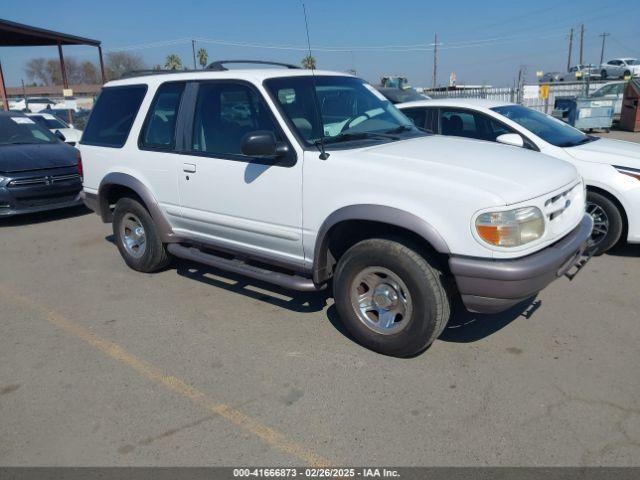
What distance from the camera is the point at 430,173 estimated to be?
11.2 feet

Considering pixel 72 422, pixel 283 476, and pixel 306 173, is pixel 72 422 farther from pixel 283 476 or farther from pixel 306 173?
pixel 306 173

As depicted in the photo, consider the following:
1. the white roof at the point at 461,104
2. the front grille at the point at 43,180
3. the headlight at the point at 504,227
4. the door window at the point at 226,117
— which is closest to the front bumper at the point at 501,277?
the headlight at the point at 504,227

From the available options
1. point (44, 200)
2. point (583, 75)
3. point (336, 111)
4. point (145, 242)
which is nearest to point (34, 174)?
point (44, 200)

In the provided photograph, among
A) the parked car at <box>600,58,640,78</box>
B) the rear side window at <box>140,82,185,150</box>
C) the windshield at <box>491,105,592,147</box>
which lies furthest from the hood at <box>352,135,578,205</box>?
the parked car at <box>600,58,640,78</box>

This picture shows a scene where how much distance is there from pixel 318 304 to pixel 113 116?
300 cm

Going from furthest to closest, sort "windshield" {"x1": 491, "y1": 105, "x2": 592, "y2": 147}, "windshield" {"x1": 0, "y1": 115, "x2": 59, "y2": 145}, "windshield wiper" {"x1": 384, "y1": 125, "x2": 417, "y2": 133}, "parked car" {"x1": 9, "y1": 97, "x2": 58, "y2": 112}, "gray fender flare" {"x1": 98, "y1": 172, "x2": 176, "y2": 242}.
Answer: "parked car" {"x1": 9, "y1": 97, "x2": 58, "y2": 112}
"windshield" {"x1": 0, "y1": 115, "x2": 59, "y2": 145}
"windshield" {"x1": 491, "y1": 105, "x2": 592, "y2": 147}
"gray fender flare" {"x1": 98, "y1": 172, "x2": 176, "y2": 242}
"windshield wiper" {"x1": 384, "y1": 125, "x2": 417, "y2": 133}

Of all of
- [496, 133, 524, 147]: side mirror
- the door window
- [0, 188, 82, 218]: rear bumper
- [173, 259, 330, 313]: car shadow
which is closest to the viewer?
the door window

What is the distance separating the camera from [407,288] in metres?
3.54

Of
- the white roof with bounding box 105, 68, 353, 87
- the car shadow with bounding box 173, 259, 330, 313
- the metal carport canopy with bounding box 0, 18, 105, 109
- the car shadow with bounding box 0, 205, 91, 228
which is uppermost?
the metal carport canopy with bounding box 0, 18, 105, 109

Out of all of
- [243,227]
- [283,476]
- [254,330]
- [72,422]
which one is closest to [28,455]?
[72,422]

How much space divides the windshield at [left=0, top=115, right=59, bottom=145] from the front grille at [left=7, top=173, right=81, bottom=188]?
1355 mm

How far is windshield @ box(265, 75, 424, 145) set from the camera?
4121mm

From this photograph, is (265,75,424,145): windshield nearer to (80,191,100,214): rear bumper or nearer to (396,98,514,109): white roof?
(396,98,514,109): white roof

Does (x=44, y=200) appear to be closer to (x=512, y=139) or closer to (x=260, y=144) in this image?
(x=260, y=144)
